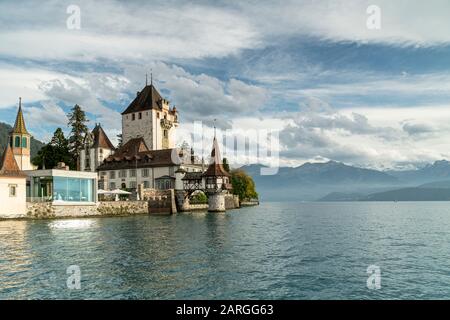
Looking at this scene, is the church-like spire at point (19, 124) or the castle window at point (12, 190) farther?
the church-like spire at point (19, 124)

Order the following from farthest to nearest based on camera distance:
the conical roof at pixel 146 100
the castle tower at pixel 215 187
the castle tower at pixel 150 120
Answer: the conical roof at pixel 146 100, the castle tower at pixel 150 120, the castle tower at pixel 215 187

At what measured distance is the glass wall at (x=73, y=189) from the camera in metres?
56.0

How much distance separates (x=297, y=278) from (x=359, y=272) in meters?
3.90

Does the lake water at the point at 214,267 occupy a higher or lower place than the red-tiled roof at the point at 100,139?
lower

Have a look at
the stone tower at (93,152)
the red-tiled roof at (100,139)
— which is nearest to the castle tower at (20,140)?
the stone tower at (93,152)

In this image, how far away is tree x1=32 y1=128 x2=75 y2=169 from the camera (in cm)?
8515

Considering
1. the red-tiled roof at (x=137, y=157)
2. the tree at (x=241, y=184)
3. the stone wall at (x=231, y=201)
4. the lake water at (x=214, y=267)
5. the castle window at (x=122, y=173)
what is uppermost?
the red-tiled roof at (x=137, y=157)

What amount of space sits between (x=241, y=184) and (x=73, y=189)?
2471 inches

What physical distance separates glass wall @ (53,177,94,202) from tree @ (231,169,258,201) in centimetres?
5561

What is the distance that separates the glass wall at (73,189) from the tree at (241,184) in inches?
2189

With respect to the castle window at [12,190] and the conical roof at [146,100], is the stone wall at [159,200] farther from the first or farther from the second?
the conical roof at [146,100]

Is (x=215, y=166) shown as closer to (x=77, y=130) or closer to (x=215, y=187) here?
(x=215, y=187)

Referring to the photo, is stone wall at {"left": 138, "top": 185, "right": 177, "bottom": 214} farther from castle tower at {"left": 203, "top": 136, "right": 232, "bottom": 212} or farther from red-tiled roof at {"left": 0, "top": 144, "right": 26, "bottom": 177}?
red-tiled roof at {"left": 0, "top": 144, "right": 26, "bottom": 177}
